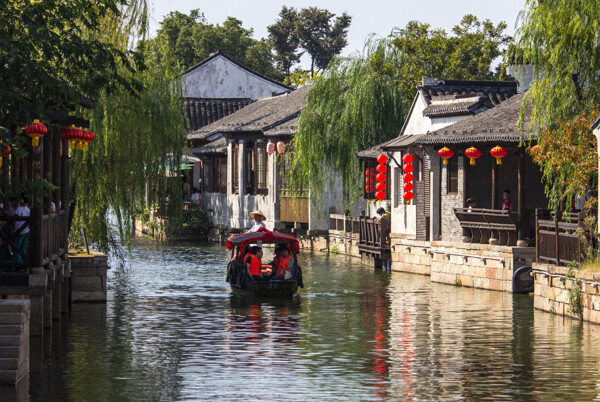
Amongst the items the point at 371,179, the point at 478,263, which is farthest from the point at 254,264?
the point at 371,179

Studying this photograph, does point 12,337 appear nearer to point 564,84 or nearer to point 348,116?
point 564,84

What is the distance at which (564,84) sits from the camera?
26.2m

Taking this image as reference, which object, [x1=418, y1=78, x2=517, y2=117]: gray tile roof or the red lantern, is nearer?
[x1=418, y1=78, x2=517, y2=117]: gray tile roof

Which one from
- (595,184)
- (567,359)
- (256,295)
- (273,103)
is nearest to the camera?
(567,359)

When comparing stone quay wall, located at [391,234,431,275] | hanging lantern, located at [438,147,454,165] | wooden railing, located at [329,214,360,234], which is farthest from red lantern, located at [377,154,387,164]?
wooden railing, located at [329,214,360,234]

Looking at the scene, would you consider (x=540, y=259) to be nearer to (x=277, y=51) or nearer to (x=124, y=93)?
(x=124, y=93)

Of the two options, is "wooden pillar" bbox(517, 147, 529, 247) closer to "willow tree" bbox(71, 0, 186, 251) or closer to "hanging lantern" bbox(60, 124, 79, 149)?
"willow tree" bbox(71, 0, 186, 251)

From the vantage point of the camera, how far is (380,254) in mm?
37312

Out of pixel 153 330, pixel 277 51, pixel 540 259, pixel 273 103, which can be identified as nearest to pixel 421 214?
pixel 540 259

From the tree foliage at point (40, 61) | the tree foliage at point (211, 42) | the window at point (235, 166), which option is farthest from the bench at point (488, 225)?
the tree foliage at point (211, 42)

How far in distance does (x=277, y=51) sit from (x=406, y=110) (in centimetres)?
4230

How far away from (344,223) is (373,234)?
16.3 ft

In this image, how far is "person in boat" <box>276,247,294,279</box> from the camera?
2844cm

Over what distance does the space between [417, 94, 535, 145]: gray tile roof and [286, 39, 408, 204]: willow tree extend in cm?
782
